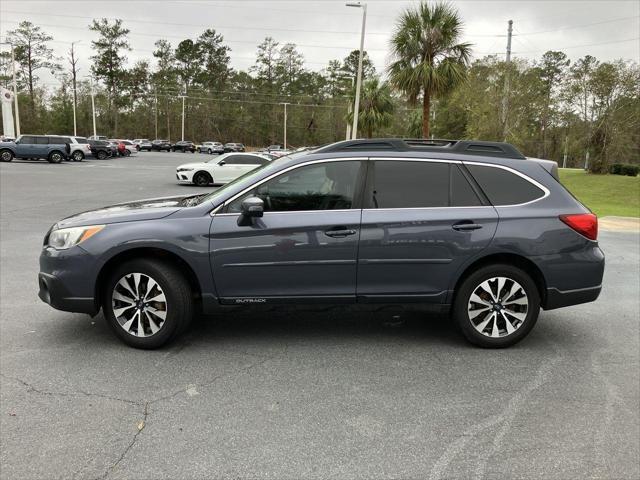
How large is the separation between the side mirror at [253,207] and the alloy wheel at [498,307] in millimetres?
1913

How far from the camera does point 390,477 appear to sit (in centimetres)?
275

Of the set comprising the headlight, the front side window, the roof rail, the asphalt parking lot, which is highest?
the roof rail

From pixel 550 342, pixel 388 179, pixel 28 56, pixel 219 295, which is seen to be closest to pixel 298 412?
pixel 219 295

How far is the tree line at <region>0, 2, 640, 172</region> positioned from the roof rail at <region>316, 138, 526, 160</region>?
62.1 ft

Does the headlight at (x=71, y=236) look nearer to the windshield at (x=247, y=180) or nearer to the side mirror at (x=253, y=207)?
the windshield at (x=247, y=180)

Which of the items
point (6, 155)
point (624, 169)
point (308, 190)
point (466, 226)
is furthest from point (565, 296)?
point (6, 155)

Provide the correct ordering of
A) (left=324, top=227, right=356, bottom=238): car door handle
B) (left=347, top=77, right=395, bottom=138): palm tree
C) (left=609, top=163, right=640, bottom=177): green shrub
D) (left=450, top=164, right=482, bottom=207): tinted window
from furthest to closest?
(left=347, top=77, right=395, bottom=138): palm tree
(left=609, top=163, right=640, bottom=177): green shrub
(left=450, top=164, right=482, bottom=207): tinted window
(left=324, top=227, right=356, bottom=238): car door handle

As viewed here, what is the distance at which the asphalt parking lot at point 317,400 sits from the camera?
2.88 metres

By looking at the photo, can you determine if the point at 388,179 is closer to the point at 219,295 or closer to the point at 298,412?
the point at 219,295

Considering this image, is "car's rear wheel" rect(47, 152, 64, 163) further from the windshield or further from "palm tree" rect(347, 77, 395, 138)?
the windshield

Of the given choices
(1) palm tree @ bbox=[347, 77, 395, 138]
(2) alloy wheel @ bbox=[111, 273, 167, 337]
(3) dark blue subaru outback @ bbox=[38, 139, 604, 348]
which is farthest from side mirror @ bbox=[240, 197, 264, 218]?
(1) palm tree @ bbox=[347, 77, 395, 138]

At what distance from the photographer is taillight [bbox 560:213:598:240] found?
446 centimetres

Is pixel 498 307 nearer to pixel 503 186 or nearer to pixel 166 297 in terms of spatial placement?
pixel 503 186

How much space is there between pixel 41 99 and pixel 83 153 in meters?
59.3
